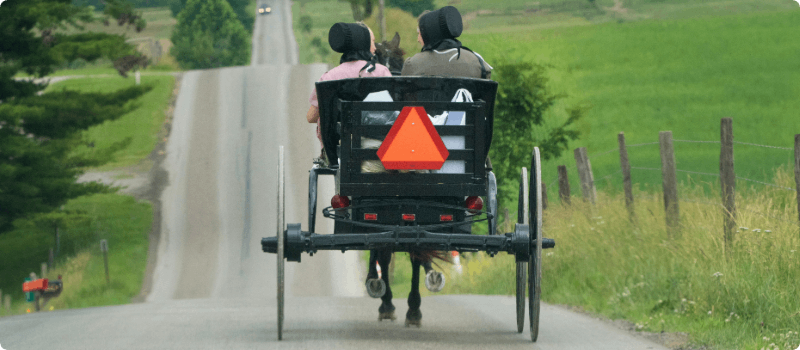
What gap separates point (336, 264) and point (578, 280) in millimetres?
16126

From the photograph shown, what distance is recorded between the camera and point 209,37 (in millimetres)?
69875

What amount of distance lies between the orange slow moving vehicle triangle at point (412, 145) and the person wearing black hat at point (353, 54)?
33.8 inches

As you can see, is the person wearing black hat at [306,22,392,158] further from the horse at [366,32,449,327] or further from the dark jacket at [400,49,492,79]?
the horse at [366,32,449,327]

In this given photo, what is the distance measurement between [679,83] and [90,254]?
3204 cm

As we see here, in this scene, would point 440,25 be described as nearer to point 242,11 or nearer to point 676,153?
point 676,153

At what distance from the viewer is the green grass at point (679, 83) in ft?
124

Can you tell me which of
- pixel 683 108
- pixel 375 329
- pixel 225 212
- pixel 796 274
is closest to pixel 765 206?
pixel 796 274

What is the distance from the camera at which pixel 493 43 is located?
850 inches

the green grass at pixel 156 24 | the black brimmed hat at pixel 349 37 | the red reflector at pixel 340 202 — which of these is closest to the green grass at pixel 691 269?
the red reflector at pixel 340 202

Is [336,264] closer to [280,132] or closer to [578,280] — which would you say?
[280,132]

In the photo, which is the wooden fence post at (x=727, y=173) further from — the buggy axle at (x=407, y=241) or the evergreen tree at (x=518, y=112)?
the evergreen tree at (x=518, y=112)

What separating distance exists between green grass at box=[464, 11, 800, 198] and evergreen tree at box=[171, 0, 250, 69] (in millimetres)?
17219

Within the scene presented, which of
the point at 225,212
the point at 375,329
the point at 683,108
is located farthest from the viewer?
the point at 683,108

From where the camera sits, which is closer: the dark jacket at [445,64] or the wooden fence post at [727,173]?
the dark jacket at [445,64]
